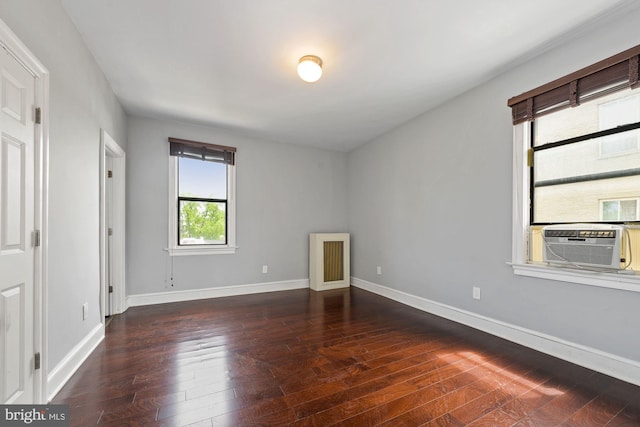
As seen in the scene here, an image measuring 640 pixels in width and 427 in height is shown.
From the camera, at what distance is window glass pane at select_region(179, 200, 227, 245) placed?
13.4 feet

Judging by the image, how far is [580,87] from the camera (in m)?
2.16

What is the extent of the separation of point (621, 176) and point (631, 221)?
336mm

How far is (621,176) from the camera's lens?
204 centimetres

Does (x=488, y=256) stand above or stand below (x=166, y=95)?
below

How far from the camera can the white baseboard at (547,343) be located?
1.94 meters

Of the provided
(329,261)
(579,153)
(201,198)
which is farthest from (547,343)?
(201,198)

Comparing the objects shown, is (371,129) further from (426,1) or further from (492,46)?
(426,1)

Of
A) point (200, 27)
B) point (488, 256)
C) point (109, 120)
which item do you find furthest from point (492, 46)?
point (109, 120)

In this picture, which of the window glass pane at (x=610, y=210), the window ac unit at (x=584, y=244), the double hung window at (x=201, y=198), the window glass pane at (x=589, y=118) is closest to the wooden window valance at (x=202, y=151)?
the double hung window at (x=201, y=198)

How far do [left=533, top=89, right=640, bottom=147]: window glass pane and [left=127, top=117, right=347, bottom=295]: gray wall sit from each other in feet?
10.9

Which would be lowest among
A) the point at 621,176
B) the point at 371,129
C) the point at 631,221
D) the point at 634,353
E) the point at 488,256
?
the point at 634,353

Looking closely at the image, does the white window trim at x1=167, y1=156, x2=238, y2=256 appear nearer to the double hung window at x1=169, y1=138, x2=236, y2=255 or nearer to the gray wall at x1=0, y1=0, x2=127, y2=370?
the double hung window at x1=169, y1=138, x2=236, y2=255

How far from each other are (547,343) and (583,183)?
137 cm

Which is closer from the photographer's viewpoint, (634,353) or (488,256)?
(634,353)
